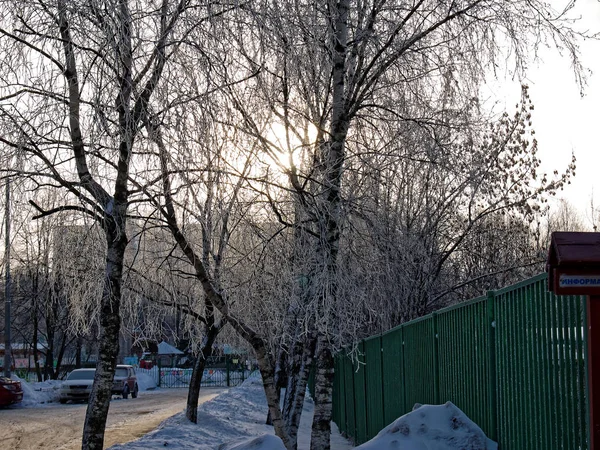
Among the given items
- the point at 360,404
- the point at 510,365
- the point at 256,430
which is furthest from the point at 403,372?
the point at 256,430

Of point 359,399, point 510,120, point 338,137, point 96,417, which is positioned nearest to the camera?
point 96,417

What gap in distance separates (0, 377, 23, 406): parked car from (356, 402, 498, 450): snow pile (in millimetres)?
23885

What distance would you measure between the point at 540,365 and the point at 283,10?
194 inches

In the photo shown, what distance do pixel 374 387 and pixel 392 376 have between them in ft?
5.69

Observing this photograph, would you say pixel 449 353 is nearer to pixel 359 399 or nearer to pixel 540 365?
pixel 540 365

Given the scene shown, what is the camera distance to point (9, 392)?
2822cm

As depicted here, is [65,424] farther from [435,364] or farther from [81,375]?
[435,364]

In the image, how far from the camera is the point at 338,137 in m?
10.2

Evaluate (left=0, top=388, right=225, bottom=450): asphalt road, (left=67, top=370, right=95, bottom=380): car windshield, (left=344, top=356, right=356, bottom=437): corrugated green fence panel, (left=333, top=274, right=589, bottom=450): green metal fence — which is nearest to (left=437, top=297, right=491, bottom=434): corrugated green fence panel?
(left=333, top=274, right=589, bottom=450): green metal fence

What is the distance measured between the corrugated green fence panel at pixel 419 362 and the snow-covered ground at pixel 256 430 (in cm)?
179

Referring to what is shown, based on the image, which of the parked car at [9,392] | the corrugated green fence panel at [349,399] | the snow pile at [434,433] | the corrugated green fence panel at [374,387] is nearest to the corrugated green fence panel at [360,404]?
the corrugated green fence panel at [374,387]

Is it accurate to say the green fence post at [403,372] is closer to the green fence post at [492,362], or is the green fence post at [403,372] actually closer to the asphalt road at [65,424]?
the green fence post at [492,362]

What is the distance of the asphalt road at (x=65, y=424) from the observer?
1697 cm

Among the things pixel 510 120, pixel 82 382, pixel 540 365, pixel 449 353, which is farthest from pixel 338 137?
pixel 82 382
